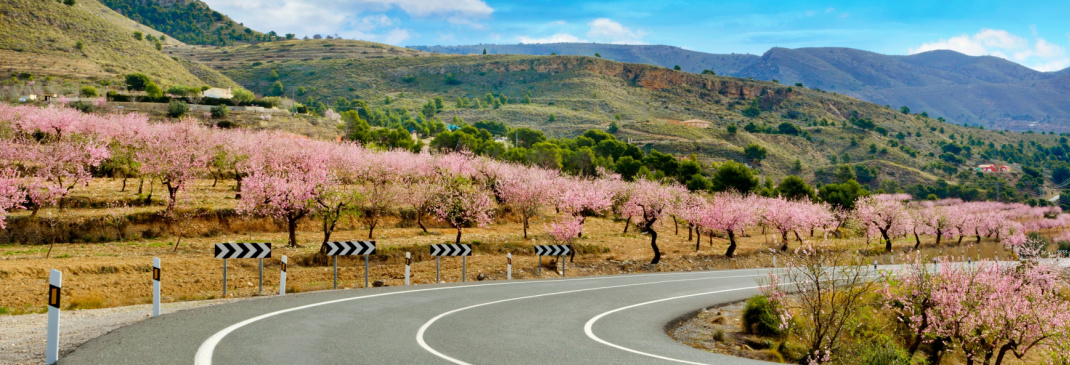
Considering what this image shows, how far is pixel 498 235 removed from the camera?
165 ft

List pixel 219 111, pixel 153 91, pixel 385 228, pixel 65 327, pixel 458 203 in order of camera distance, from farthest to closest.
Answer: pixel 153 91 < pixel 219 111 < pixel 385 228 < pixel 458 203 < pixel 65 327

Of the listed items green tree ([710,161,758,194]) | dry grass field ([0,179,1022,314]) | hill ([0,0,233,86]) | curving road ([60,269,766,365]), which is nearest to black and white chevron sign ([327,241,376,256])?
dry grass field ([0,179,1022,314])

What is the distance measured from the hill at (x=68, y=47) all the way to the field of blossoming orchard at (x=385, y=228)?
52639mm

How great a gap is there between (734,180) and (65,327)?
82.5 m

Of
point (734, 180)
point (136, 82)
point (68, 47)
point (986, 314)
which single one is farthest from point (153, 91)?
point (986, 314)

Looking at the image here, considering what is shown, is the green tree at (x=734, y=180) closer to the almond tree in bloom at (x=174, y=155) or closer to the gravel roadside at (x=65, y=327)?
the almond tree in bloom at (x=174, y=155)

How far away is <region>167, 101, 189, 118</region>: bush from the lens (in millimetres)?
92069

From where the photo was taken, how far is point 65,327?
12.3 metres

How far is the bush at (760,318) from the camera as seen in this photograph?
18.4 metres

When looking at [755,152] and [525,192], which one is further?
[755,152]

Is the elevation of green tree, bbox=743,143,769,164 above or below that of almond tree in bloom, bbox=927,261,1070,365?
above

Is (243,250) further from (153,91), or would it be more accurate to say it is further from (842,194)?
(153,91)

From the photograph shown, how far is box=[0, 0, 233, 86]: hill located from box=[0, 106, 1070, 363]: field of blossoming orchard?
52639mm

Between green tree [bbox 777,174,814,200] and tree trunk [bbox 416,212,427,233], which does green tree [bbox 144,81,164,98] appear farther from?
green tree [bbox 777,174,814,200]
